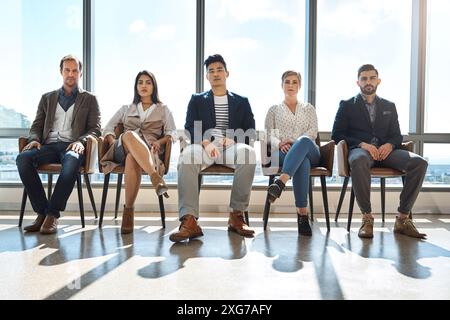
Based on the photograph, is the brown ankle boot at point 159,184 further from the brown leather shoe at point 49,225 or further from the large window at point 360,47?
the large window at point 360,47

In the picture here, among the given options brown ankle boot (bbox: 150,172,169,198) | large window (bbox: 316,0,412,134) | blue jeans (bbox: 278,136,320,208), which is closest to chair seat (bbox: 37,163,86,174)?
brown ankle boot (bbox: 150,172,169,198)

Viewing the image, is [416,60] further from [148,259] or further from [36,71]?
[36,71]

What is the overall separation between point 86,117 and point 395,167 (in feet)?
7.93

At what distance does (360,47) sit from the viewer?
3887mm

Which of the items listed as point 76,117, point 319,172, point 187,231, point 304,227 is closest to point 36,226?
point 76,117

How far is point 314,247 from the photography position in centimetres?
224

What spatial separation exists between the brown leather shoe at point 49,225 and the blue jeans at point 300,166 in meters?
1.66

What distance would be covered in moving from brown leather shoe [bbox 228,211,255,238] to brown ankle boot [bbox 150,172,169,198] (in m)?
0.51

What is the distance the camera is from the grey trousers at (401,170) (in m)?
2.57

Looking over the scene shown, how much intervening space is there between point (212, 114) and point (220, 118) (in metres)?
0.07

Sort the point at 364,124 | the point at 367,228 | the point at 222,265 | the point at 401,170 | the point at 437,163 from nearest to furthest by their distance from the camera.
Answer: the point at 222,265
the point at 367,228
the point at 401,170
the point at 364,124
the point at 437,163

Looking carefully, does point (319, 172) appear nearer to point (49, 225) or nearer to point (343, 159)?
point (343, 159)
